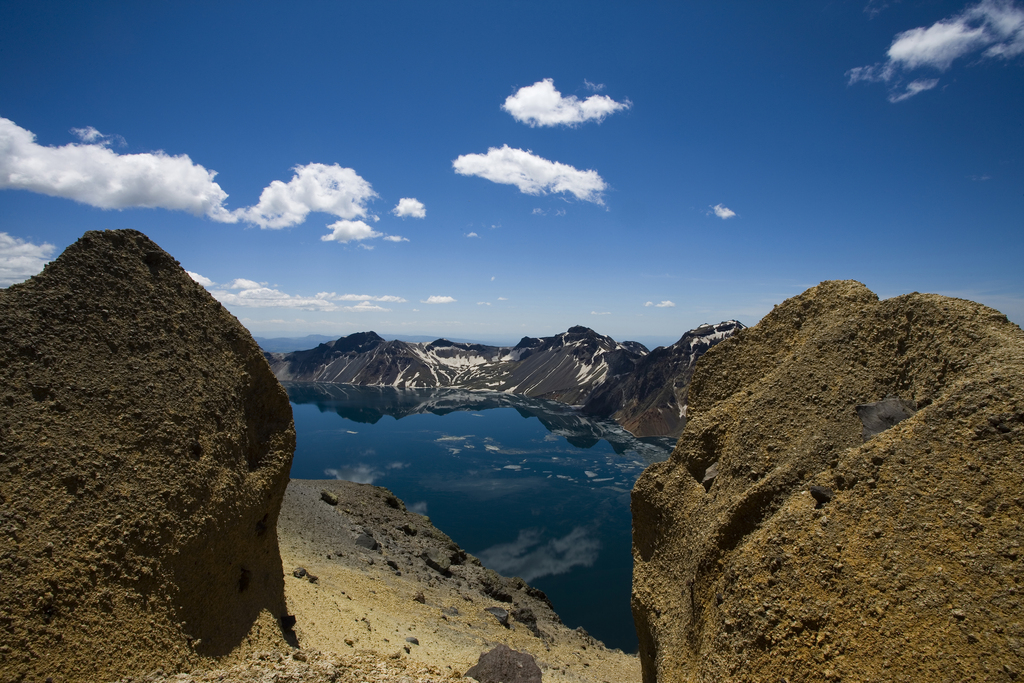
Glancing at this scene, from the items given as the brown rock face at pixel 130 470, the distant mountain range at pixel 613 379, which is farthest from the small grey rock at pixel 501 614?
the distant mountain range at pixel 613 379

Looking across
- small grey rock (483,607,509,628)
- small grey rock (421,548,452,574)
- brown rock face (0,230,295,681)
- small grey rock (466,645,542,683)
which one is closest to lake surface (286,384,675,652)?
small grey rock (421,548,452,574)

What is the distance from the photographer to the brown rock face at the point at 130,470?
880cm

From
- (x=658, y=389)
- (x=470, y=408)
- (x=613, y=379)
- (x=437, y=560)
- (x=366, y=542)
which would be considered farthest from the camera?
(x=470, y=408)

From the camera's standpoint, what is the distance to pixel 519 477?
74.2 meters

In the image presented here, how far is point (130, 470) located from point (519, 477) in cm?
6719

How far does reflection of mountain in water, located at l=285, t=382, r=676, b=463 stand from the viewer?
331ft

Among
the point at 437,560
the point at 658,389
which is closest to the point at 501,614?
the point at 437,560

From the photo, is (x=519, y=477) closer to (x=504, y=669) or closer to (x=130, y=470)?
(x=504, y=669)

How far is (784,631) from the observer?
8.03 meters

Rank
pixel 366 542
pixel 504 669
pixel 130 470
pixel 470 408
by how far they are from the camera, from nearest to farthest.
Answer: pixel 130 470 → pixel 504 669 → pixel 366 542 → pixel 470 408

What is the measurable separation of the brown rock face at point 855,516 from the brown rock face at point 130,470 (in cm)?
1085

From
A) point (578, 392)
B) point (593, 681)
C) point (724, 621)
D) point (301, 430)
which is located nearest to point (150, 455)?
point (724, 621)

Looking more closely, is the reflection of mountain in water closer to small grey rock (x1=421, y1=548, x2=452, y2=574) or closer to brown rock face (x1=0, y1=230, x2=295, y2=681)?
small grey rock (x1=421, y1=548, x2=452, y2=574)

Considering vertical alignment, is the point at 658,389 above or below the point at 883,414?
below
